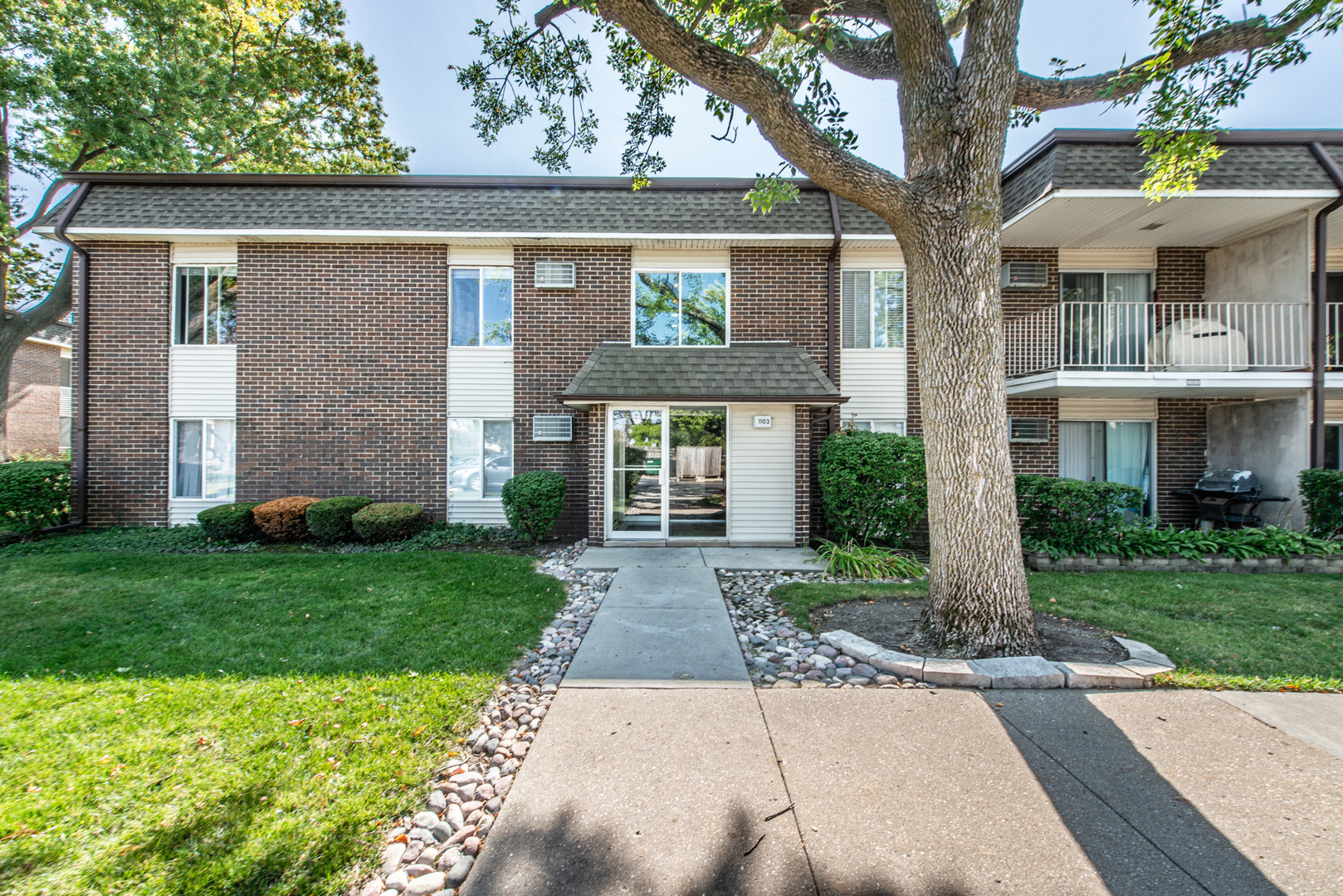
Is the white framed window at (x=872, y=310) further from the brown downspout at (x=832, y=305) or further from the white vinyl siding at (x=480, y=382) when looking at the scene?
the white vinyl siding at (x=480, y=382)

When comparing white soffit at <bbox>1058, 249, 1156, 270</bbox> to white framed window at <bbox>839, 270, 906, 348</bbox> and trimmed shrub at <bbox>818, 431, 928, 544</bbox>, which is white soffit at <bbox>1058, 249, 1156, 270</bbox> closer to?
white framed window at <bbox>839, 270, 906, 348</bbox>

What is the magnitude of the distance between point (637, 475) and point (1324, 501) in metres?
10.4

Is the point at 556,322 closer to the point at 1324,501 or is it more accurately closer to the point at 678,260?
the point at 678,260

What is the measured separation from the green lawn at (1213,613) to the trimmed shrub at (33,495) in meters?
12.5

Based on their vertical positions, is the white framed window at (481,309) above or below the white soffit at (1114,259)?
below

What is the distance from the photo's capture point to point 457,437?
10250 millimetres

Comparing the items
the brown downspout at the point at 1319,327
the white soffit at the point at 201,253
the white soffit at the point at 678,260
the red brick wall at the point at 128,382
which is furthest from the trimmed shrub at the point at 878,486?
the red brick wall at the point at 128,382

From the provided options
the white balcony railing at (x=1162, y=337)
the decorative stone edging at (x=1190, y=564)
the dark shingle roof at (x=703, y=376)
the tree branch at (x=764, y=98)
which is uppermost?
the tree branch at (x=764, y=98)

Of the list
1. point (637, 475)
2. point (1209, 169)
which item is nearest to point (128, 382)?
point (637, 475)

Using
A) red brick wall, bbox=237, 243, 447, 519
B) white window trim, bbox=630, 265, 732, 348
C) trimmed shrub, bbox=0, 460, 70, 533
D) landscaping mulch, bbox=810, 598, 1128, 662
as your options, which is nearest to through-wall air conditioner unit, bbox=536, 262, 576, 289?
white window trim, bbox=630, 265, 732, 348

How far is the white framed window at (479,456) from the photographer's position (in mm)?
10203

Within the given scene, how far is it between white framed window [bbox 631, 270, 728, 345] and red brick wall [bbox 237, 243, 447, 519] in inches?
151

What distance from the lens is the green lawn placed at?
4148 mm

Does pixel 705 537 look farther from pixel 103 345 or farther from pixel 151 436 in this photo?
pixel 103 345
